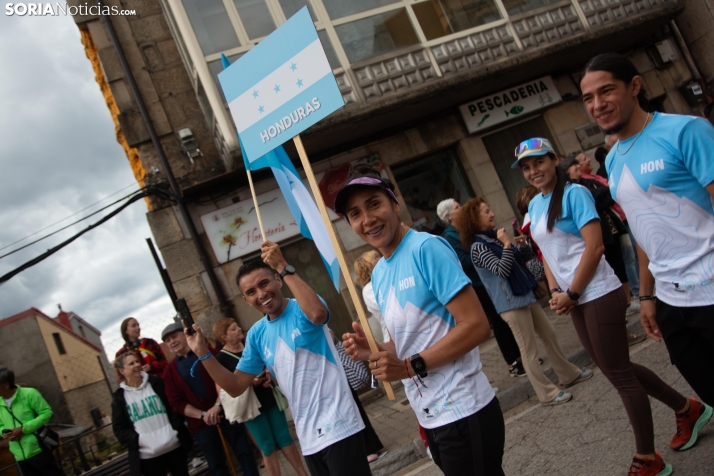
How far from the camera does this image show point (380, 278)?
91.2 inches

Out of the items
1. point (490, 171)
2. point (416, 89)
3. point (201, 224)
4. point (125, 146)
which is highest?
point (125, 146)

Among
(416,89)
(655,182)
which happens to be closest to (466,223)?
Answer: (655,182)

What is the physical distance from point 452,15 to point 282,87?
27.9ft

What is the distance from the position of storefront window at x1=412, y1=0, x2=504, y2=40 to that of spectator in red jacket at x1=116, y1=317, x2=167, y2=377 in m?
7.25

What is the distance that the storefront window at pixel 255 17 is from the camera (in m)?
8.98

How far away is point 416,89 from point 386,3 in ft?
6.32

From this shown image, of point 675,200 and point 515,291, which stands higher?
point 675,200

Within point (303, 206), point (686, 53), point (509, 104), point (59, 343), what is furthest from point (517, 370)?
point (59, 343)

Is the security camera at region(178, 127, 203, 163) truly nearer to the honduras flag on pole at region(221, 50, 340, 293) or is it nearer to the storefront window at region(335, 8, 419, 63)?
the storefront window at region(335, 8, 419, 63)

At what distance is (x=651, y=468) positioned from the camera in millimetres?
2900

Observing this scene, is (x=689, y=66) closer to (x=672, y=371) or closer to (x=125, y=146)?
(x=672, y=371)

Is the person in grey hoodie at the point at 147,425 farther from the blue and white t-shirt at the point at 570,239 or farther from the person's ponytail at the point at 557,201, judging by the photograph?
the person's ponytail at the point at 557,201

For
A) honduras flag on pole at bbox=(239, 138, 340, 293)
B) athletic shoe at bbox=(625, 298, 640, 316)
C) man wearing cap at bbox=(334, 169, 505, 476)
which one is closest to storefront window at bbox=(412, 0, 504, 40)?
athletic shoe at bbox=(625, 298, 640, 316)

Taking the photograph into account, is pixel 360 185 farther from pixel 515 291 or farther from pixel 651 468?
pixel 515 291
